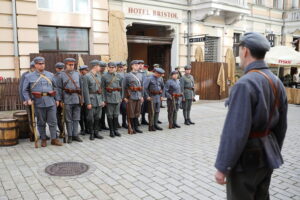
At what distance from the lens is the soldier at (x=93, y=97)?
7137 mm

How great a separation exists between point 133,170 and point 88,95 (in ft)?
9.08

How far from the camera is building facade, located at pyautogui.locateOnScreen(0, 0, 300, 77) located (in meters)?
10.4

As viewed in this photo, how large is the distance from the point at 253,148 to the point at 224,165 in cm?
29

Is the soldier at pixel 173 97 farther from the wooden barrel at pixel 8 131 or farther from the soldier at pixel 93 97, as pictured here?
the wooden barrel at pixel 8 131

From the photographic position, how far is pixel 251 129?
2367 millimetres

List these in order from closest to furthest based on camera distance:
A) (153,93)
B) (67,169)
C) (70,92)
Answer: (67,169), (70,92), (153,93)

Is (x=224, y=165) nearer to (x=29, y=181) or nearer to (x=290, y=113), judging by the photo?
(x=29, y=181)

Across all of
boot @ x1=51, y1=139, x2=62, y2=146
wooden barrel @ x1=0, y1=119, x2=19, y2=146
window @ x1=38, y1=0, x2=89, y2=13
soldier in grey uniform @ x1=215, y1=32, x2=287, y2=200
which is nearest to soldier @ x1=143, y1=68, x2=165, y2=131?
boot @ x1=51, y1=139, x2=62, y2=146

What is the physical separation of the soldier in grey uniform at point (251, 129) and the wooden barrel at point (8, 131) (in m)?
5.56

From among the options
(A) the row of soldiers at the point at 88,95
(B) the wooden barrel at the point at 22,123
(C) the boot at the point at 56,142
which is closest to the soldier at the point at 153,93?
(A) the row of soldiers at the point at 88,95

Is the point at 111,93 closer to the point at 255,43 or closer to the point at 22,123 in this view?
the point at 22,123

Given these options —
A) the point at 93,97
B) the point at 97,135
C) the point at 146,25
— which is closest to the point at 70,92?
the point at 93,97

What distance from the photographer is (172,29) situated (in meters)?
14.9

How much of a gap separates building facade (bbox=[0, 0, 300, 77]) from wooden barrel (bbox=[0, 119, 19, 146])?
14.6ft
